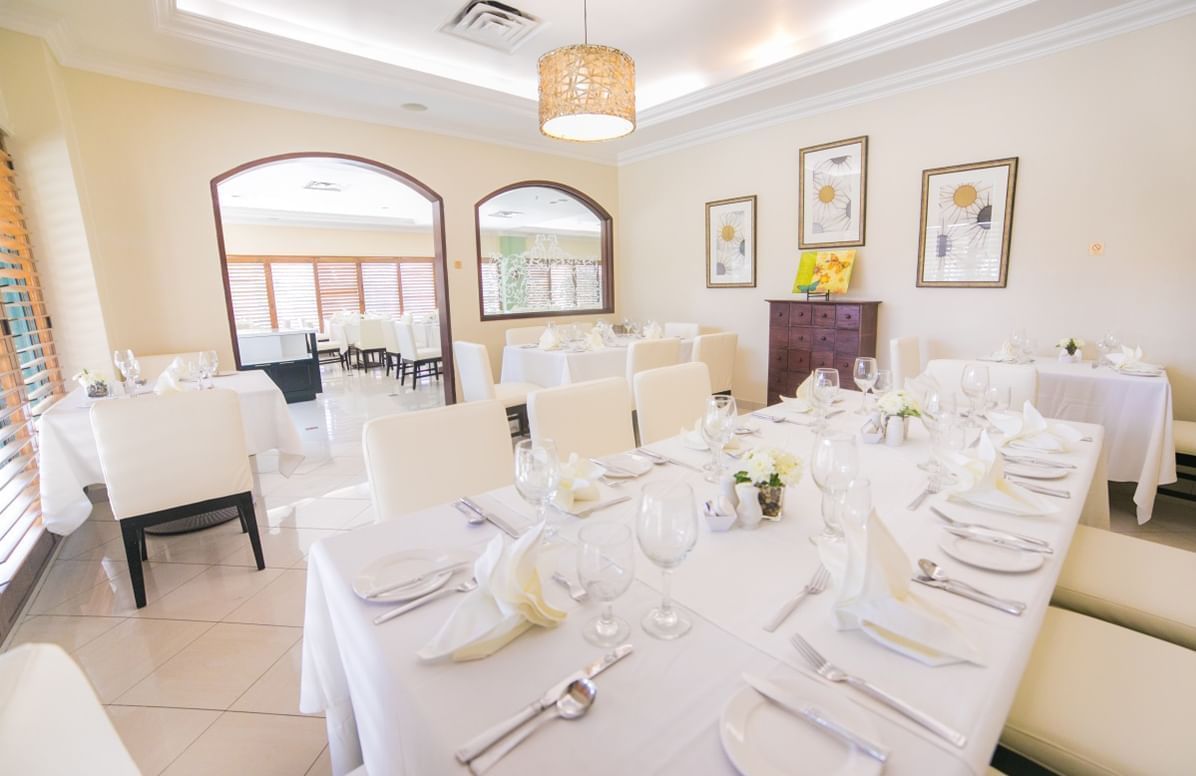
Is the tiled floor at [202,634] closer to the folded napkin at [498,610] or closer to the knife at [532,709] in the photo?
the folded napkin at [498,610]

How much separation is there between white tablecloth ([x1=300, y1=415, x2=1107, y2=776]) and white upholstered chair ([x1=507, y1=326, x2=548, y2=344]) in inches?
154

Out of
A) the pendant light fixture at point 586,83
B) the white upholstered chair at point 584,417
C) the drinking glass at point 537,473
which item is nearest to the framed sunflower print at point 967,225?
the pendant light fixture at point 586,83

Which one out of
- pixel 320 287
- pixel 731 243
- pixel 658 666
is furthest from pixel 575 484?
pixel 320 287

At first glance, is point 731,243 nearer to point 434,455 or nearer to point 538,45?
point 538,45

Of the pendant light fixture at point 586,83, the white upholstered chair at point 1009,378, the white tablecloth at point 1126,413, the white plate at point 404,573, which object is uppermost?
the pendant light fixture at point 586,83

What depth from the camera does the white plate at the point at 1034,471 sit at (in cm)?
144

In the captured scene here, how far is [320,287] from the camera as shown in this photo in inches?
423

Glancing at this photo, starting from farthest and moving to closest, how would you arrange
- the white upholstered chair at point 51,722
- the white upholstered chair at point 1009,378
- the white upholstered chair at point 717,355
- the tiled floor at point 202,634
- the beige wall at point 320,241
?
the beige wall at point 320,241
the white upholstered chair at point 717,355
the white upholstered chair at point 1009,378
the tiled floor at point 202,634
the white upholstered chair at point 51,722

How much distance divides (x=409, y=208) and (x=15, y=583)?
8.46 m

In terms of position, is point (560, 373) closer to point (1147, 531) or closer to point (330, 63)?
point (330, 63)

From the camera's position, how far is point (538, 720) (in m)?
0.68

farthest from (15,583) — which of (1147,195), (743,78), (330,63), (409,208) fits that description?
(409,208)

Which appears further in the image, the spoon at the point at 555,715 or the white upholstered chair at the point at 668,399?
the white upholstered chair at the point at 668,399

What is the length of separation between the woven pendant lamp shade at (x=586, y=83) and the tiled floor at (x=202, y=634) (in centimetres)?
242
